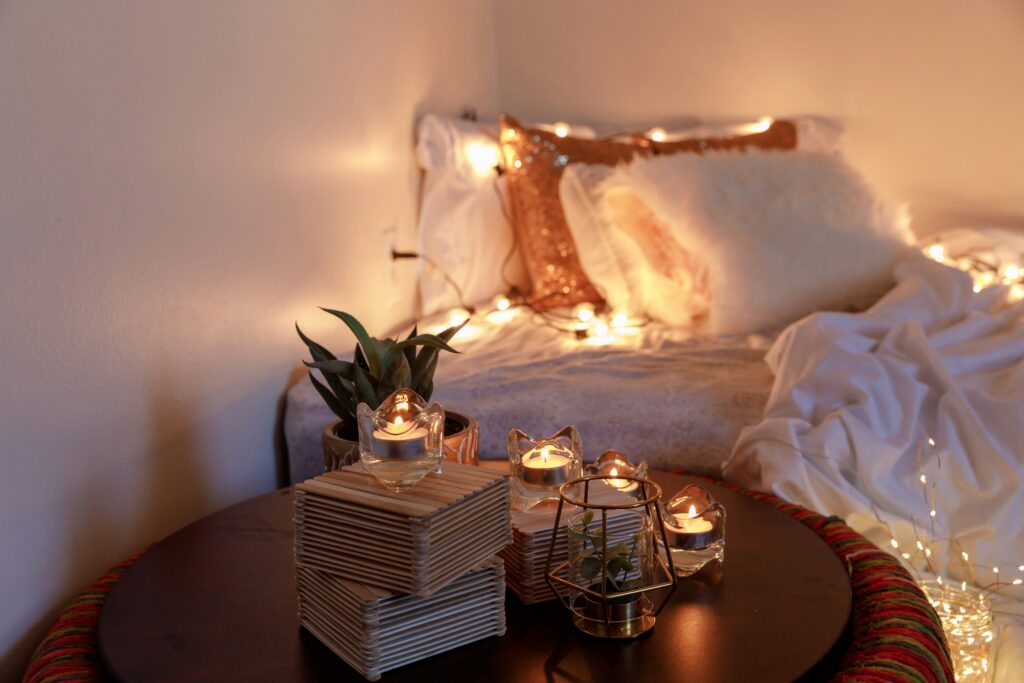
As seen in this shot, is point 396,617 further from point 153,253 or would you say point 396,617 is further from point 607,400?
point 607,400

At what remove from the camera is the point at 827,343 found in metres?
1.55

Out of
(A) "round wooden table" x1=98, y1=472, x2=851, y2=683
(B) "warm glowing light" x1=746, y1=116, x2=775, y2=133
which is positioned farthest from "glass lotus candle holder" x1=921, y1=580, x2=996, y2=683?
(B) "warm glowing light" x1=746, y1=116, x2=775, y2=133

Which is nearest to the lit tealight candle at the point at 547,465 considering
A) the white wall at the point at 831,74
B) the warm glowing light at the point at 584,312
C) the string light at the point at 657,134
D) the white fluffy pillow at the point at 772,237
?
the white fluffy pillow at the point at 772,237

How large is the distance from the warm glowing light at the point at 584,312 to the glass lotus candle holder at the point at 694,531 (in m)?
1.11

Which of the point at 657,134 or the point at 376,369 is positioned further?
the point at 657,134

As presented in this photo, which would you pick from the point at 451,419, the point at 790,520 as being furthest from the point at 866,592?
the point at 451,419

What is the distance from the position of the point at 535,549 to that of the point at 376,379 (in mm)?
289

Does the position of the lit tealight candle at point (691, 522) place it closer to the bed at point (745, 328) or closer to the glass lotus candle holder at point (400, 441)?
the glass lotus candle holder at point (400, 441)

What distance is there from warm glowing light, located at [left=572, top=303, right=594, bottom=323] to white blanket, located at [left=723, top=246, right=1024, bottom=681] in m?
0.56

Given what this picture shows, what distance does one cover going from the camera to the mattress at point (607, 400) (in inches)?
58.4

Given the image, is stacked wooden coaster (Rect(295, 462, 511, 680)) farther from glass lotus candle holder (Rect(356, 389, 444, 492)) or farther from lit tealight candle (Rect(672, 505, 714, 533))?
lit tealight candle (Rect(672, 505, 714, 533))

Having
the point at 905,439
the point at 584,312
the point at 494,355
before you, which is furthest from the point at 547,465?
the point at 584,312

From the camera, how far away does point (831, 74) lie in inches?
103

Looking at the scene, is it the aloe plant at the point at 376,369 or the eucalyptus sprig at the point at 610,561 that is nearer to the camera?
the eucalyptus sprig at the point at 610,561
